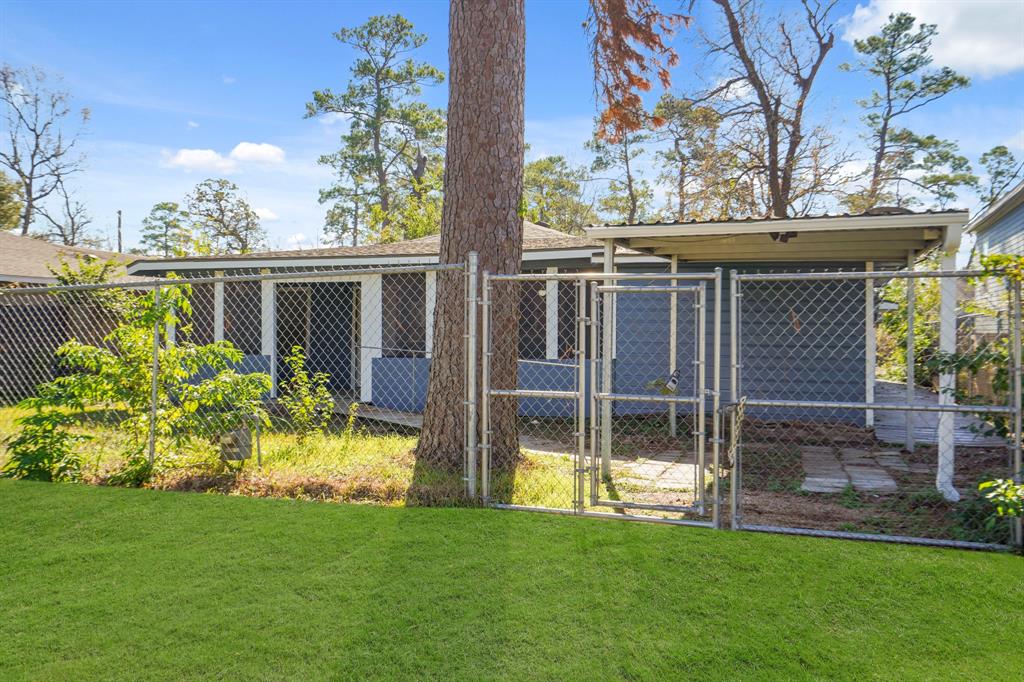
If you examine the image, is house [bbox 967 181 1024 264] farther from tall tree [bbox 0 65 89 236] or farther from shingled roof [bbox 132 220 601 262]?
tall tree [bbox 0 65 89 236]

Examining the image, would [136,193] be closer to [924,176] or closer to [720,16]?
[720,16]

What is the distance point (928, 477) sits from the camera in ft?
21.6

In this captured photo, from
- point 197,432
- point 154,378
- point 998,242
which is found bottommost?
point 197,432

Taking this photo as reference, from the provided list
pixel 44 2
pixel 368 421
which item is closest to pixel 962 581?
pixel 368 421

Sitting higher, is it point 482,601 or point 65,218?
point 65,218

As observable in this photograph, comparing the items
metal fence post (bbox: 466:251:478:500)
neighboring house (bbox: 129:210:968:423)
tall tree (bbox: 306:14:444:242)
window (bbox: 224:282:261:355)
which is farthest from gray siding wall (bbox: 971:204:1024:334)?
tall tree (bbox: 306:14:444:242)

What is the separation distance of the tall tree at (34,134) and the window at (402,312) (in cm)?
2498

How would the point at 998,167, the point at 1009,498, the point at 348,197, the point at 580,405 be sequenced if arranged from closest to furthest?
the point at 1009,498, the point at 580,405, the point at 998,167, the point at 348,197

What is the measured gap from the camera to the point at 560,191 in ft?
102

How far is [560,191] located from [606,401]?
1020 inches

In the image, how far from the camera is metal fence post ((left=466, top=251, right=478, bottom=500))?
4855 mm

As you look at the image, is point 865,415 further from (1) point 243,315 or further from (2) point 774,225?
(1) point 243,315

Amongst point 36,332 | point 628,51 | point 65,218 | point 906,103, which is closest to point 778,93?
point 906,103

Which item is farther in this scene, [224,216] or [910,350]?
[224,216]
